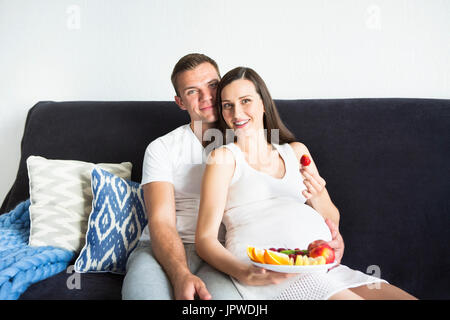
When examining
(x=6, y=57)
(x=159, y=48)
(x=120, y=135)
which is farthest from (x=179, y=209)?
(x=6, y=57)

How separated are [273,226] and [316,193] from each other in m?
0.26

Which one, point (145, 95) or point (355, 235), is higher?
point (145, 95)

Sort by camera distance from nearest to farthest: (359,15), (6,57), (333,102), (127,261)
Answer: (127,261)
(333,102)
(359,15)
(6,57)

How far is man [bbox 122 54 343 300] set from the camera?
3.76 ft

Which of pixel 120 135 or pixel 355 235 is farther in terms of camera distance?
pixel 120 135

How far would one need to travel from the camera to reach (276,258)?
0.92 m

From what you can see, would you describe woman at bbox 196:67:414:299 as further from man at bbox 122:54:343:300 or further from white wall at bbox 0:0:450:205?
white wall at bbox 0:0:450:205

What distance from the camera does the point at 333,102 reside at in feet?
5.59

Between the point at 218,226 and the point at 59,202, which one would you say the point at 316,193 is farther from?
the point at 59,202

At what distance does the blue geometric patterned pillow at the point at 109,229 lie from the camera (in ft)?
4.57

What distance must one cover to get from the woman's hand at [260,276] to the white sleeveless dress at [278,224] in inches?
1.0

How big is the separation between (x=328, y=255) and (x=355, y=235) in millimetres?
686

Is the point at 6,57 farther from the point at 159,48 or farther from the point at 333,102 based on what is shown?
the point at 333,102

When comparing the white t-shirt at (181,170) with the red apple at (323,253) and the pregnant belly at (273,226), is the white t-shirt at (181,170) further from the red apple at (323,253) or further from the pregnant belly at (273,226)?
the red apple at (323,253)
